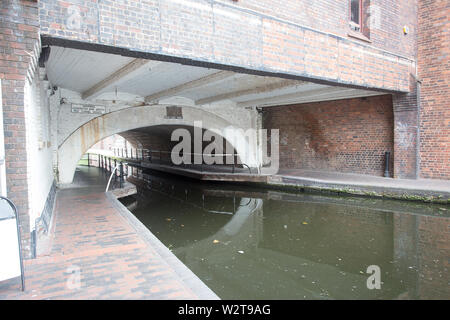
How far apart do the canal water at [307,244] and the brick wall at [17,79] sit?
92.9 inches

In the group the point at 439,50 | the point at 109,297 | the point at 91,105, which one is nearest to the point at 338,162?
the point at 439,50

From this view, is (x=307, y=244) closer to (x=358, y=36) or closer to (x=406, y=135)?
(x=358, y=36)

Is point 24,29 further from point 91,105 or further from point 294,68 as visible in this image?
point 91,105

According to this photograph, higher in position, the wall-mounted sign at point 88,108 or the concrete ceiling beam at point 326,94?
Answer: the concrete ceiling beam at point 326,94

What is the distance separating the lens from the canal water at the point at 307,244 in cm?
378

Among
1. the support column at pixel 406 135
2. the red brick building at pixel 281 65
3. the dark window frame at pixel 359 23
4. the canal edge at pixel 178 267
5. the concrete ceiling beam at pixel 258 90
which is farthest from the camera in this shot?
the support column at pixel 406 135

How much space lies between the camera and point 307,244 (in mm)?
5273

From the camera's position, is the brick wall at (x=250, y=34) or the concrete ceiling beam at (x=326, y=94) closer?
the brick wall at (x=250, y=34)

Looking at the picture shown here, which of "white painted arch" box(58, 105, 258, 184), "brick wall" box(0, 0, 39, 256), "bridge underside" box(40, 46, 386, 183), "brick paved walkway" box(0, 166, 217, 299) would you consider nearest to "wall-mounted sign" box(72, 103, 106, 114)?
"bridge underside" box(40, 46, 386, 183)

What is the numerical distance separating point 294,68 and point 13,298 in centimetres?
525

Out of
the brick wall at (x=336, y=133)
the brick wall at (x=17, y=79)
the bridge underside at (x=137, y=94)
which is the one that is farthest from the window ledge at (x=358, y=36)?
the brick wall at (x=17, y=79)

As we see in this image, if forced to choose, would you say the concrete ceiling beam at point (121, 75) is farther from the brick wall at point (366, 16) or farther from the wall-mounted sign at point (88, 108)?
the brick wall at point (366, 16)

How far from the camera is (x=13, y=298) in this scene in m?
2.52

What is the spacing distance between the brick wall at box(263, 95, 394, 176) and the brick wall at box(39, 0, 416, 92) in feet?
5.62
